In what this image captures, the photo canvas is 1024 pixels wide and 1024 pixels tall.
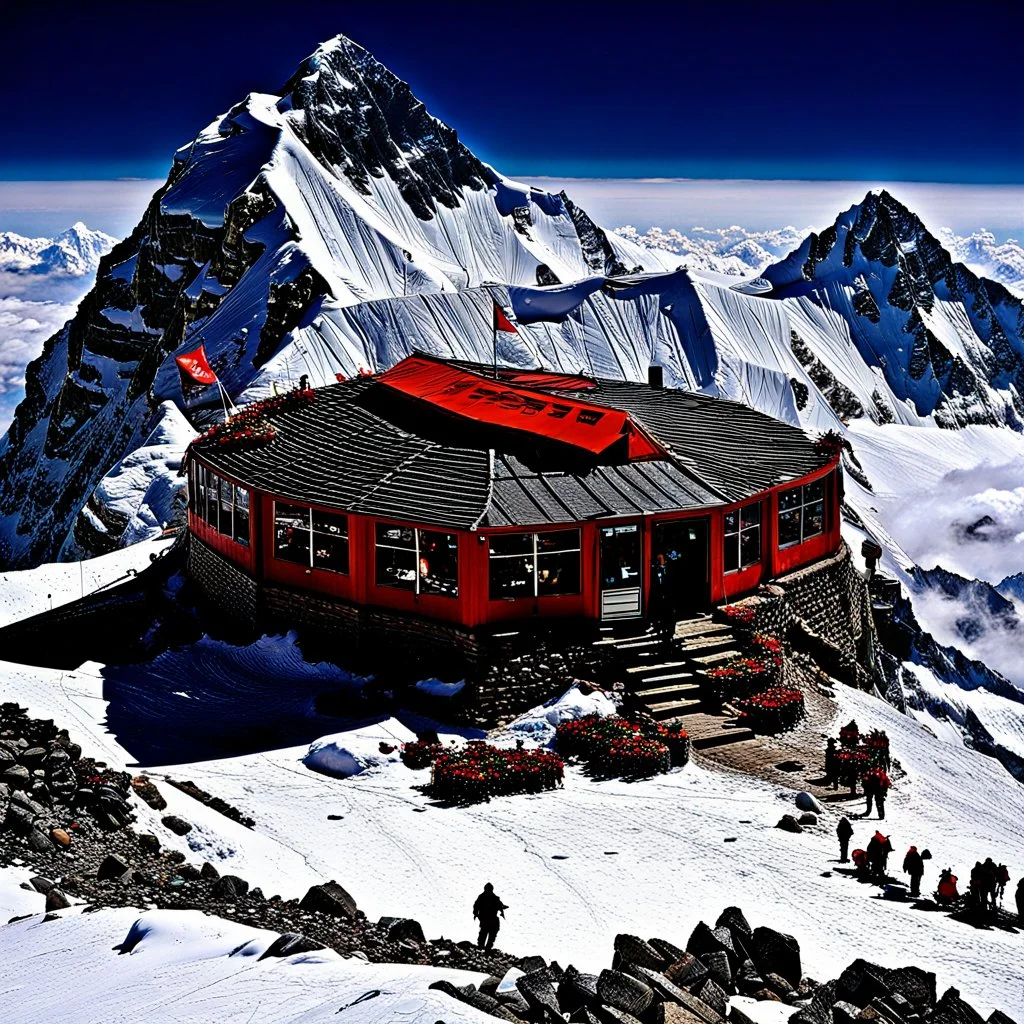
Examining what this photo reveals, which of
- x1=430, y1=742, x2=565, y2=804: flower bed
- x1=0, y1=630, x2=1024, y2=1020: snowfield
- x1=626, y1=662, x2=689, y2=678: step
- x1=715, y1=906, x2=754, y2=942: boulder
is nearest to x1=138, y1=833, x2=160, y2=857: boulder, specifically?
x1=0, y1=630, x2=1024, y2=1020: snowfield

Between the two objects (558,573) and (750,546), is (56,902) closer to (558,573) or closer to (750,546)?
(558,573)

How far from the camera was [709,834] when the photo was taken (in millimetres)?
22359

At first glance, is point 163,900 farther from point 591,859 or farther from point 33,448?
point 33,448

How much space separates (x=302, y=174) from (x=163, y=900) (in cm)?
15175

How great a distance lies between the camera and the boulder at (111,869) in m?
18.9

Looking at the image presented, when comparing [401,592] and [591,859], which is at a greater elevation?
[401,592]

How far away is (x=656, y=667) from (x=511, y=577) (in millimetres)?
3758

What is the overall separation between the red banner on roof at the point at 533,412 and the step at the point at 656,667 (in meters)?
5.65

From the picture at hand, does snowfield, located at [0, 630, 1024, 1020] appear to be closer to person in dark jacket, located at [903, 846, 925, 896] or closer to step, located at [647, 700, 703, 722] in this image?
person in dark jacket, located at [903, 846, 925, 896]

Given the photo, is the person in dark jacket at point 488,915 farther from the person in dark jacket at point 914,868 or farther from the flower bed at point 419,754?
the flower bed at point 419,754

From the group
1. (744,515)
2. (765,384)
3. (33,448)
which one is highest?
(744,515)

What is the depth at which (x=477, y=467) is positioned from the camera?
31266mm

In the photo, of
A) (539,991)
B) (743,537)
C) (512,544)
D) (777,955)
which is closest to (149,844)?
(539,991)

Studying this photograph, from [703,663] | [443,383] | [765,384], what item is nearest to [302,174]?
[765,384]
